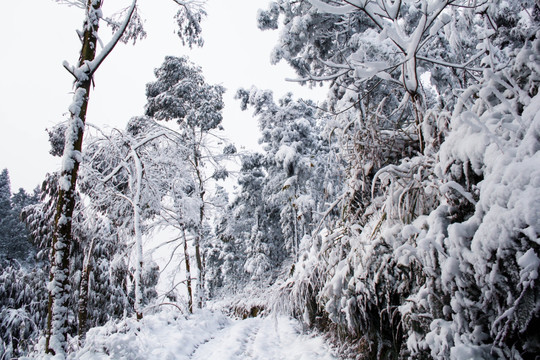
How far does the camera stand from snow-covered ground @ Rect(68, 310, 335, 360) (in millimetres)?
5266

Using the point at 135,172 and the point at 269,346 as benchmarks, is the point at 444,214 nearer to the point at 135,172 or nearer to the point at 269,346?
the point at 269,346

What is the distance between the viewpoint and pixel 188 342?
7.39 meters

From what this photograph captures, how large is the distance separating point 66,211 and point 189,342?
513cm

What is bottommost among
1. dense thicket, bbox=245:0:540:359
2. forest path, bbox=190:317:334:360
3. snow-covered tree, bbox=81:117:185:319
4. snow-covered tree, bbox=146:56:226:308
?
forest path, bbox=190:317:334:360

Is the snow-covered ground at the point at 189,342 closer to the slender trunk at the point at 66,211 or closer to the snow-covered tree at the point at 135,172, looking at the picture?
the snow-covered tree at the point at 135,172

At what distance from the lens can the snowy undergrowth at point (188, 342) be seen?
5.26 metres

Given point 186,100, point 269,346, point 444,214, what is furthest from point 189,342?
point 186,100

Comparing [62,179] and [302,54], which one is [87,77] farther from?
[302,54]

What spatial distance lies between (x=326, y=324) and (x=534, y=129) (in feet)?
18.1

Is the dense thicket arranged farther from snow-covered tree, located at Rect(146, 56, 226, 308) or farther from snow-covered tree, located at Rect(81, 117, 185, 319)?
snow-covered tree, located at Rect(146, 56, 226, 308)

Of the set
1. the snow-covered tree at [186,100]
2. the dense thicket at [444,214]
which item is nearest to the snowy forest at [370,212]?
the dense thicket at [444,214]

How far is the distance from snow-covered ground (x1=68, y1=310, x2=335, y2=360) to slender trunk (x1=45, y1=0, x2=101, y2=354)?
117 centimetres

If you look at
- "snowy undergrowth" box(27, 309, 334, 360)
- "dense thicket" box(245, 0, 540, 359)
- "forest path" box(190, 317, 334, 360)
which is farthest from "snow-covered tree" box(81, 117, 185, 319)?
"dense thicket" box(245, 0, 540, 359)

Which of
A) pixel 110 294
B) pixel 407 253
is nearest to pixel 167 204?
pixel 110 294
